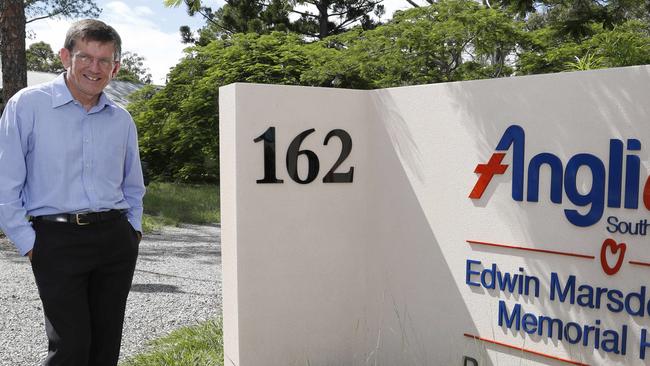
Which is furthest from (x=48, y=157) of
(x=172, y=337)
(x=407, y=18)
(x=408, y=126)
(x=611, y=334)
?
(x=407, y=18)

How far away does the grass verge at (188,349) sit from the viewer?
173 inches

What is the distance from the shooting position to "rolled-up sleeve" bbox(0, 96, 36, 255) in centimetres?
276

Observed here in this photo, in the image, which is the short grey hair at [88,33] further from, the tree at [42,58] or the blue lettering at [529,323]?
the tree at [42,58]

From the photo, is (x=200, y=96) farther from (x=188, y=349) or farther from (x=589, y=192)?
(x=589, y=192)

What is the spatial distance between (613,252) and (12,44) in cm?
920

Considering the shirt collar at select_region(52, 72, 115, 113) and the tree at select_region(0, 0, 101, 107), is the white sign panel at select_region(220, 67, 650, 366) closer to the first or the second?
the shirt collar at select_region(52, 72, 115, 113)

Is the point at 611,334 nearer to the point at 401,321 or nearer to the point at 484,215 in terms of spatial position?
the point at 484,215

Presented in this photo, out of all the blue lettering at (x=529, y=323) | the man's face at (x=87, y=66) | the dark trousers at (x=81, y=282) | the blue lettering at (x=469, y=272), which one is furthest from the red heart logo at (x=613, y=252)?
the man's face at (x=87, y=66)

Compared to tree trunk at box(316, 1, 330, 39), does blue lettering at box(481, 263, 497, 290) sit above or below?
below

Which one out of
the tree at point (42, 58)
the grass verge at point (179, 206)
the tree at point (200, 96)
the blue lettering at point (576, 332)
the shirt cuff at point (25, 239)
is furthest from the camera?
the tree at point (42, 58)

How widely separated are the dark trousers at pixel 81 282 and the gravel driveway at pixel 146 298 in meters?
1.93

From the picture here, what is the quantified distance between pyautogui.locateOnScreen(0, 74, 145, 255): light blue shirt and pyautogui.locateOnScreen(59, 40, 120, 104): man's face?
5 cm

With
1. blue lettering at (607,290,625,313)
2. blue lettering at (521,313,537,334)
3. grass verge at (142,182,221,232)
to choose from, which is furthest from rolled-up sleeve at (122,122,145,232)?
grass verge at (142,182,221,232)

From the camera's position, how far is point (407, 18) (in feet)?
35.2
